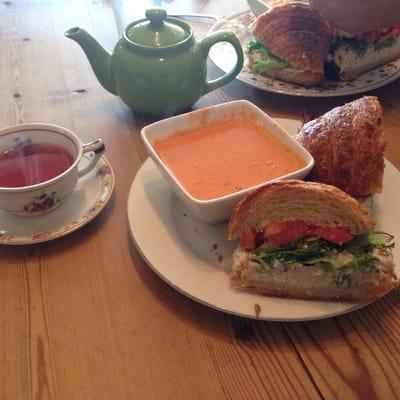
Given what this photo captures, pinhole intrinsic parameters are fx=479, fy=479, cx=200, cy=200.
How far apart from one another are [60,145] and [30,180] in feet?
0.38

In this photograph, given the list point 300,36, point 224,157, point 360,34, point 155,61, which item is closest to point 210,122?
point 224,157

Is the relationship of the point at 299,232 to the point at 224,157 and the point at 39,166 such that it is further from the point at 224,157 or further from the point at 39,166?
the point at 39,166

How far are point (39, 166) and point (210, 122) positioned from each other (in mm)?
413

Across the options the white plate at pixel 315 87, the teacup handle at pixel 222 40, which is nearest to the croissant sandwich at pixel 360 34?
the white plate at pixel 315 87

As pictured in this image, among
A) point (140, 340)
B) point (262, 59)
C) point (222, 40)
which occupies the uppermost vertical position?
point (222, 40)

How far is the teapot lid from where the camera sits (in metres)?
1.27

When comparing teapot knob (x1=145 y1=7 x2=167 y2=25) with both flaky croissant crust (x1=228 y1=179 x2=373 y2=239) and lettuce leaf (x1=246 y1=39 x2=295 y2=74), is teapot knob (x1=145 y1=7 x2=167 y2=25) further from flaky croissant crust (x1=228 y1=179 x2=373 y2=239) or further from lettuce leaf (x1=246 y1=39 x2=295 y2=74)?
flaky croissant crust (x1=228 y1=179 x2=373 y2=239)

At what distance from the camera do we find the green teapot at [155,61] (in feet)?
4.18

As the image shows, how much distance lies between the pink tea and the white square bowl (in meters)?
0.19

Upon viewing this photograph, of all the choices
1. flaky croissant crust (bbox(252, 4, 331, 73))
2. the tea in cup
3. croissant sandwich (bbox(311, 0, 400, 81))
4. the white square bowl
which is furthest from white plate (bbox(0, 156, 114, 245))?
croissant sandwich (bbox(311, 0, 400, 81))

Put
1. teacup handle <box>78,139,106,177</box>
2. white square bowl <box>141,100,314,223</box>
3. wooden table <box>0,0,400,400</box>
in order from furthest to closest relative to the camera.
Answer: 1. teacup handle <box>78,139,106,177</box>
2. white square bowl <box>141,100,314,223</box>
3. wooden table <box>0,0,400,400</box>

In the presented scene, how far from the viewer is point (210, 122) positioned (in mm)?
1170

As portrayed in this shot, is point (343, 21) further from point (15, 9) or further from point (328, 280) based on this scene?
point (15, 9)

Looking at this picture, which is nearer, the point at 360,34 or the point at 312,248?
the point at 312,248
